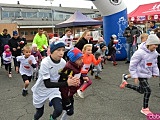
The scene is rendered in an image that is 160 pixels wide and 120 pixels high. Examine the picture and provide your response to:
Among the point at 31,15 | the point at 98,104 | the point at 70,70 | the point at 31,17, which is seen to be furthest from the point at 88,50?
the point at 31,15

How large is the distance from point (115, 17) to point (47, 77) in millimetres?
7915

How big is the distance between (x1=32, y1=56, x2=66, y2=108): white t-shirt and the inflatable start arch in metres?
7.50

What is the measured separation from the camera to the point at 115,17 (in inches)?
404

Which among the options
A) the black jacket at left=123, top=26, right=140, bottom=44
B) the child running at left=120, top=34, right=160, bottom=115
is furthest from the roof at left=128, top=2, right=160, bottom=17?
the child running at left=120, top=34, right=160, bottom=115

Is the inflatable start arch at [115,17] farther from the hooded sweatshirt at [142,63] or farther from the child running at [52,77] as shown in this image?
the child running at [52,77]

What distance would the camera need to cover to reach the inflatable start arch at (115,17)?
10.1m

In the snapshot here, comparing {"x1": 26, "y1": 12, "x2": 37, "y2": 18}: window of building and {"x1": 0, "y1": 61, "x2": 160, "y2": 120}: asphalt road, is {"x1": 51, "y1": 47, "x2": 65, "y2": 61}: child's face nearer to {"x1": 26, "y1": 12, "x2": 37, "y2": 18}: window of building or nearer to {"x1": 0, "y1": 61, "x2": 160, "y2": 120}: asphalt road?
{"x1": 0, "y1": 61, "x2": 160, "y2": 120}: asphalt road

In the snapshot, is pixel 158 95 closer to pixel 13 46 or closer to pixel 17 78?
pixel 17 78

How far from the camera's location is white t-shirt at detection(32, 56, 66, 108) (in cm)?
300

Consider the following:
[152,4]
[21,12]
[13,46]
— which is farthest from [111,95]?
[21,12]

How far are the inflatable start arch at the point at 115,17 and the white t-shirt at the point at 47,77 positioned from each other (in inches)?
295

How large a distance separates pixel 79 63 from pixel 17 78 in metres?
5.41

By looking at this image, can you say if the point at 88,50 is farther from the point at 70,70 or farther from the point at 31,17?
the point at 31,17

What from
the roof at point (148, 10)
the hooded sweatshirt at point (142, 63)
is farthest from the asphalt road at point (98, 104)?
the roof at point (148, 10)
